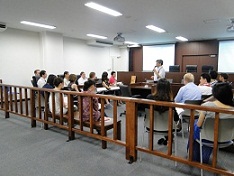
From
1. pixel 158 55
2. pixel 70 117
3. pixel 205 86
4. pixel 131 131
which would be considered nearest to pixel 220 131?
pixel 131 131

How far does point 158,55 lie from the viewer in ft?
36.0

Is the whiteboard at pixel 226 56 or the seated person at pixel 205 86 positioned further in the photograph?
the whiteboard at pixel 226 56

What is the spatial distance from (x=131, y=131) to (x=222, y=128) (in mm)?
1048

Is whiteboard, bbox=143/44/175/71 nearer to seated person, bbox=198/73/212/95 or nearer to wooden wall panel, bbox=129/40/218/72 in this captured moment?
wooden wall panel, bbox=129/40/218/72

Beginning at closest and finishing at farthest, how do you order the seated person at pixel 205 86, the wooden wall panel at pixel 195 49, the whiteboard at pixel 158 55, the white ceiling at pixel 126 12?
the seated person at pixel 205 86 → the white ceiling at pixel 126 12 → the wooden wall panel at pixel 195 49 → the whiteboard at pixel 158 55

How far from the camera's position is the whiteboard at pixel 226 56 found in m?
9.00

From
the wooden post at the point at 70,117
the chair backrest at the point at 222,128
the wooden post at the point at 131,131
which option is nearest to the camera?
the chair backrest at the point at 222,128

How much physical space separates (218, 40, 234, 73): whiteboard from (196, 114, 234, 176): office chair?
8447 millimetres

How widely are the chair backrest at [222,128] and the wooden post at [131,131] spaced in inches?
31.6

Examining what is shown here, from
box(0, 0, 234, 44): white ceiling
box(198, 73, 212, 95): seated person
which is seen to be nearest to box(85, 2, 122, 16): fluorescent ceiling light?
box(0, 0, 234, 44): white ceiling

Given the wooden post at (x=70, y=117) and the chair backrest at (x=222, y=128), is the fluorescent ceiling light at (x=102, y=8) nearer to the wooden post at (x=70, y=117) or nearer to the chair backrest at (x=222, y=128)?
the wooden post at (x=70, y=117)

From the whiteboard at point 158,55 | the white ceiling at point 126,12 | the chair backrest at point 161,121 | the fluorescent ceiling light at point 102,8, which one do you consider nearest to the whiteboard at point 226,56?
the whiteboard at point 158,55

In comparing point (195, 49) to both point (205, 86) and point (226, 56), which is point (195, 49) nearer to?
point (226, 56)

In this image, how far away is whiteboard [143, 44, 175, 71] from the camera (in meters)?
10.6
